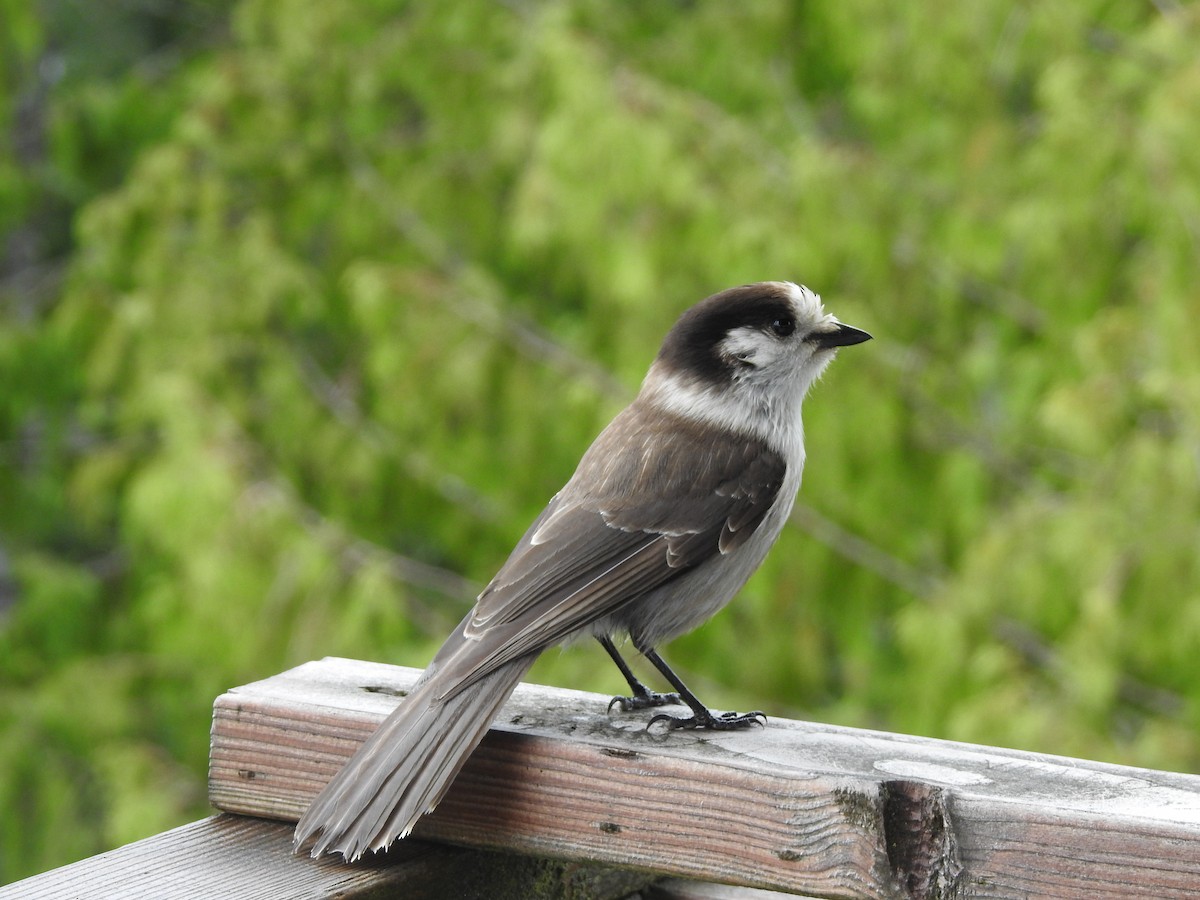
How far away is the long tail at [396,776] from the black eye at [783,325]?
148 centimetres

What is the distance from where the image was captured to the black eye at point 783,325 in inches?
135

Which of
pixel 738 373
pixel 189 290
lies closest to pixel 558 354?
pixel 189 290

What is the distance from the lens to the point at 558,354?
23.3 ft

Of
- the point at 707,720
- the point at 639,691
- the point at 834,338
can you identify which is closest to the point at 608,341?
the point at 834,338

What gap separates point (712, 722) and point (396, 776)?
0.60 meters

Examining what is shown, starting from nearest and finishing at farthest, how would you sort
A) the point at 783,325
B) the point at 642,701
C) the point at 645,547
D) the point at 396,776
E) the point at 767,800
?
the point at 767,800
the point at 396,776
the point at 642,701
the point at 645,547
the point at 783,325

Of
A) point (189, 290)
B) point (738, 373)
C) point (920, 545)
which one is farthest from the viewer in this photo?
point (189, 290)

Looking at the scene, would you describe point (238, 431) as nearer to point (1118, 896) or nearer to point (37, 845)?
point (37, 845)

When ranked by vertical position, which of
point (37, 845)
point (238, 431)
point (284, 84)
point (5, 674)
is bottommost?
point (37, 845)

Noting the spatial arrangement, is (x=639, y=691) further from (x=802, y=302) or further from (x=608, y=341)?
(x=608, y=341)

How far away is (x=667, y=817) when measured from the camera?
2.01 meters

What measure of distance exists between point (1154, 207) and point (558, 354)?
293 cm

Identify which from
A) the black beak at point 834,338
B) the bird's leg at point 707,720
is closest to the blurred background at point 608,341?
the black beak at point 834,338

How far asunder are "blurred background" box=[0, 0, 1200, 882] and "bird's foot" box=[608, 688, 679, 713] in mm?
2247
